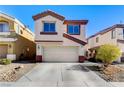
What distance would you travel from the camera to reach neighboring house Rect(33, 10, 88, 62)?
2091cm

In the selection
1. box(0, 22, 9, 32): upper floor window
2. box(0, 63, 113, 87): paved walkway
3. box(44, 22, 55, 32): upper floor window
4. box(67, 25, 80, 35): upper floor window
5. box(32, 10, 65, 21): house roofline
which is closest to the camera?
box(0, 63, 113, 87): paved walkway

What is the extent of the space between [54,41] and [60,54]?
5.71 ft

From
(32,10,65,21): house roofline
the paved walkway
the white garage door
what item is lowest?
the paved walkway

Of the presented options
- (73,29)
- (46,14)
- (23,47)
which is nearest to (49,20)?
(46,14)

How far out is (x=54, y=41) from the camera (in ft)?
68.7

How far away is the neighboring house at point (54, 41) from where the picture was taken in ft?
68.6

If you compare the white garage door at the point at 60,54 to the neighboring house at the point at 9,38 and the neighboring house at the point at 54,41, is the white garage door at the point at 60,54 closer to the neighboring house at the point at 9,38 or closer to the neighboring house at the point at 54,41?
the neighboring house at the point at 54,41

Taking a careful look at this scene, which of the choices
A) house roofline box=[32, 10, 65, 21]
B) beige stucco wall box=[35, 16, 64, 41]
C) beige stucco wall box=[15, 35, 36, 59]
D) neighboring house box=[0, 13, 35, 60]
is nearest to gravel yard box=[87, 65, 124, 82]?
beige stucco wall box=[35, 16, 64, 41]

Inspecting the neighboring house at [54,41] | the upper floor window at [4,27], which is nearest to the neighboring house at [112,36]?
the neighboring house at [54,41]

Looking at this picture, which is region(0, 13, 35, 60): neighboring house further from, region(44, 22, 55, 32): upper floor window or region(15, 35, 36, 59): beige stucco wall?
region(44, 22, 55, 32): upper floor window

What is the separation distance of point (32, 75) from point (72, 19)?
10948 millimetres

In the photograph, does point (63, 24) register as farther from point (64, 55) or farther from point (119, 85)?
point (119, 85)

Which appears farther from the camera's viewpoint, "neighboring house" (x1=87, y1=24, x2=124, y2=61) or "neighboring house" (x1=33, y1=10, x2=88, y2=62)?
"neighboring house" (x1=87, y1=24, x2=124, y2=61)
